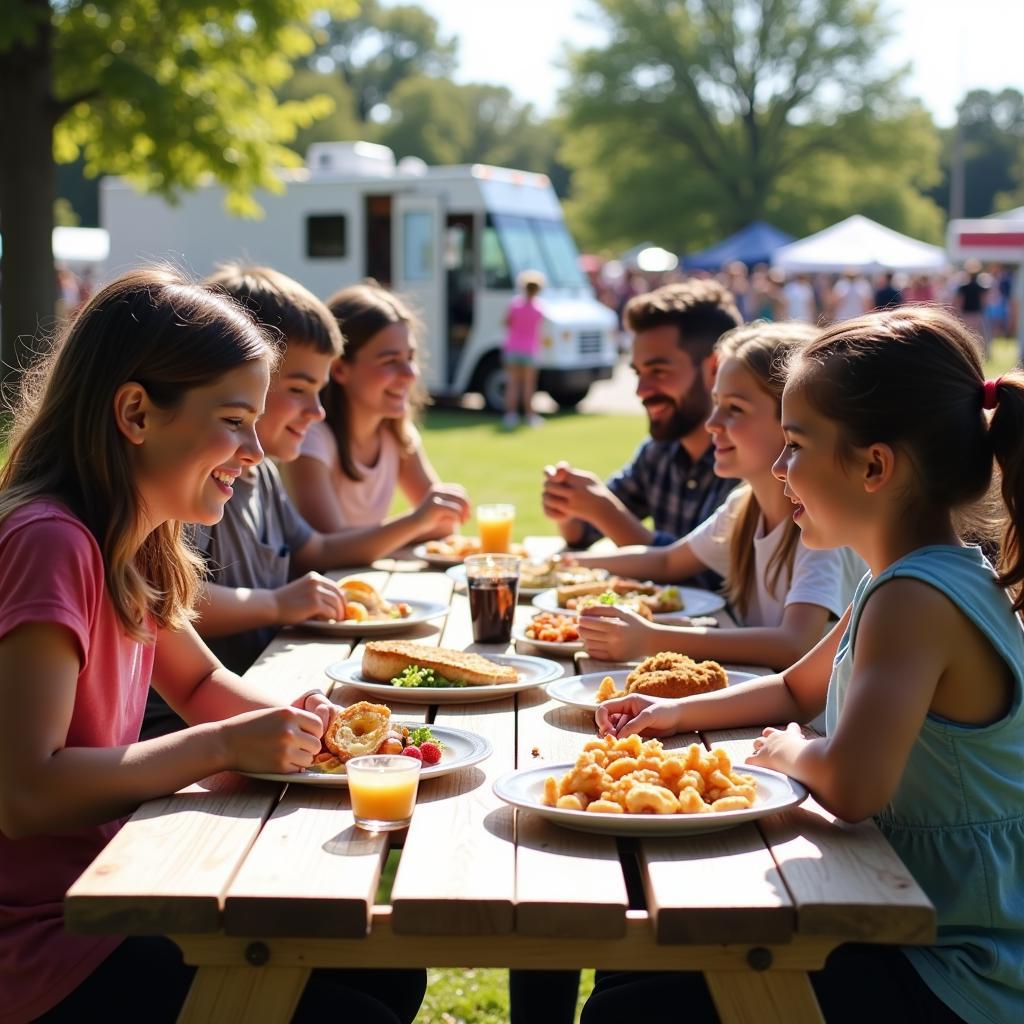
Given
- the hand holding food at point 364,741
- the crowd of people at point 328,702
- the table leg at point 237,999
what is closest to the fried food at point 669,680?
the crowd of people at point 328,702

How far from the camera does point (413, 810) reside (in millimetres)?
2102

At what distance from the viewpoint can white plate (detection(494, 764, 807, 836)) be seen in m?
1.95

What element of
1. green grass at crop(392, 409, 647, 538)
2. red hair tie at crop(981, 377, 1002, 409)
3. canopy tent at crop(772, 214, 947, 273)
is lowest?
green grass at crop(392, 409, 647, 538)

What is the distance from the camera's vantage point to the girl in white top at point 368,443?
4.46 meters

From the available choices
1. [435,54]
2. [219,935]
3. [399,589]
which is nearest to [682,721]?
[219,935]

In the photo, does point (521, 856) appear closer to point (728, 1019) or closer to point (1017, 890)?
point (728, 1019)

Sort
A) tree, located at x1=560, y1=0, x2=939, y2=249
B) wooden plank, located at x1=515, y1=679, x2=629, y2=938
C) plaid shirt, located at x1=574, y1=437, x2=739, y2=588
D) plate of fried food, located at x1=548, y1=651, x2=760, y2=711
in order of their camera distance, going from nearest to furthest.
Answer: wooden plank, located at x1=515, y1=679, x2=629, y2=938
plate of fried food, located at x1=548, y1=651, x2=760, y2=711
plaid shirt, located at x1=574, y1=437, x2=739, y2=588
tree, located at x1=560, y1=0, x2=939, y2=249

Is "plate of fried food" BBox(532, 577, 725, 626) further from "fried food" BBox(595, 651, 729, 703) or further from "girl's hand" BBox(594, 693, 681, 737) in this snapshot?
"girl's hand" BBox(594, 693, 681, 737)

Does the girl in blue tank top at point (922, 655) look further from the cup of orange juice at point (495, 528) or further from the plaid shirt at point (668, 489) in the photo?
Result: the plaid shirt at point (668, 489)

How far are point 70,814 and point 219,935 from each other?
0.40m

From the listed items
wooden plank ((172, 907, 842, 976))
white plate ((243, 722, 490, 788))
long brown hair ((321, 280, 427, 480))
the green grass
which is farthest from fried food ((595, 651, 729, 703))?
the green grass

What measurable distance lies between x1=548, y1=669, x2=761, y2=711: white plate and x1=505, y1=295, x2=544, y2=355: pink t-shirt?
14.0 meters

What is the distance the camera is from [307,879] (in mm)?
1829

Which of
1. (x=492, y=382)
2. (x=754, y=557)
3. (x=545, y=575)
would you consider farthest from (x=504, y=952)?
(x=492, y=382)
